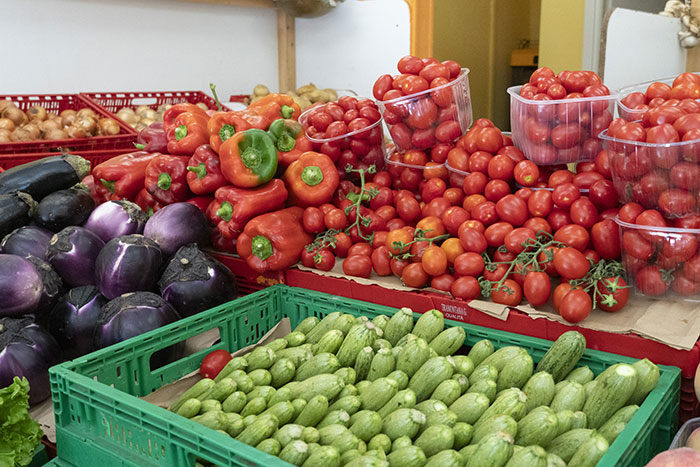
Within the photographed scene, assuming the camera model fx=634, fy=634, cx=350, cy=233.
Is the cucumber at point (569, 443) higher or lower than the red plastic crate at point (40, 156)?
lower

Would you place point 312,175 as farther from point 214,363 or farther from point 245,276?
point 214,363

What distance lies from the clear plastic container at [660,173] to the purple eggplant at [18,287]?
6.39 ft

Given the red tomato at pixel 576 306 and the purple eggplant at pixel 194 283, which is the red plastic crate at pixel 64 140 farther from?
the red tomato at pixel 576 306

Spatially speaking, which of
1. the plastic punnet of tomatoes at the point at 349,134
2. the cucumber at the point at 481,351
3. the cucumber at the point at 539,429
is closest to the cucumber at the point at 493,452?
the cucumber at the point at 539,429

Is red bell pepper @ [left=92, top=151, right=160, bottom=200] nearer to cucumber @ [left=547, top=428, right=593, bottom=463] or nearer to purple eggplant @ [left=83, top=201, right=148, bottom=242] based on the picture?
purple eggplant @ [left=83, top=201, right=148, bottom=242]

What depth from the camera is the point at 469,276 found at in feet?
6.99

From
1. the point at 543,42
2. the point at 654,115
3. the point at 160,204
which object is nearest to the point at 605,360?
the point at 654,115

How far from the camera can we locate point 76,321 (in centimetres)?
225

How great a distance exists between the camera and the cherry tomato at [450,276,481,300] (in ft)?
6.88

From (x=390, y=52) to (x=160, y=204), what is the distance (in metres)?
3.12

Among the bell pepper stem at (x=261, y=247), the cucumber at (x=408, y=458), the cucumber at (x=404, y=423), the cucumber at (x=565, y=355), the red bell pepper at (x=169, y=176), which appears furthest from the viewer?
the red bell pepper at (x=169, y=176)

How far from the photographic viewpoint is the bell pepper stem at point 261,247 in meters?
2.52

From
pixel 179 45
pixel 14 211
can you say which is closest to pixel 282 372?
pixel 14 211

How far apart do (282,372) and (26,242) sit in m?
1.29
